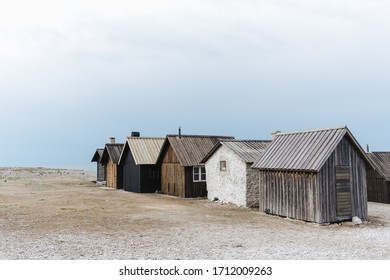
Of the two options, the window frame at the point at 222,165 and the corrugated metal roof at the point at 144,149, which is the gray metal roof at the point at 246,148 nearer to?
the window frame at the point at 222,165

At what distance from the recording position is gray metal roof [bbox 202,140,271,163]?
25078 millimetres

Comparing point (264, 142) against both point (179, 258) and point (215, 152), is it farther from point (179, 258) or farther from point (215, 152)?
point (179, 258)

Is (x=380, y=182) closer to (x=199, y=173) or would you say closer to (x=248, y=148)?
(x=248, y=148)

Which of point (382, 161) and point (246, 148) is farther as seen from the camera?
point (382, 161)

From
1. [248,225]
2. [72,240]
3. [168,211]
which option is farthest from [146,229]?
[168,211]

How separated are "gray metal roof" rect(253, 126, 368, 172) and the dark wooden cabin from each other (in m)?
16.5

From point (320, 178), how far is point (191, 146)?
16.5 m

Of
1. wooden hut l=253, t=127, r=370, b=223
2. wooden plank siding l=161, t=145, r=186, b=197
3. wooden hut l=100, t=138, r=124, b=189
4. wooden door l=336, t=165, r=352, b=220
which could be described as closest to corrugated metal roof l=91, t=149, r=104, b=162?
wooden hut l=100, t=138, r=124, b=189

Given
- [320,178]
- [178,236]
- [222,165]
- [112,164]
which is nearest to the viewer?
[178,236]

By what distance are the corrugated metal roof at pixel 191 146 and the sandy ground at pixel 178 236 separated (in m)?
9.02

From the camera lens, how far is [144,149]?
37.8 m

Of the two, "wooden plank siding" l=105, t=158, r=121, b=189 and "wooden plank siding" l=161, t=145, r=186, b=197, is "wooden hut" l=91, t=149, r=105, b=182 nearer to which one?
"wooden plank siding" l=105, t=158, r=121, b=189

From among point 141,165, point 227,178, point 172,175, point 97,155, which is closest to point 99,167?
point 97,155

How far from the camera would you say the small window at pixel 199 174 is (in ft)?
104
